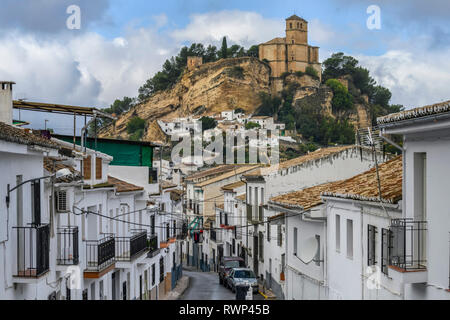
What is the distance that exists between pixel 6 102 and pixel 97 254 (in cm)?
631

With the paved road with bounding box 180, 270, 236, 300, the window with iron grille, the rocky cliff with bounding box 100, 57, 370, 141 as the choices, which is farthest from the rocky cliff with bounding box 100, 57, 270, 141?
the window with iron grille

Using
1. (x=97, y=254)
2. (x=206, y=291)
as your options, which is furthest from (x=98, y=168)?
(x=206, y=291)

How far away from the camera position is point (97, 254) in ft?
65.9

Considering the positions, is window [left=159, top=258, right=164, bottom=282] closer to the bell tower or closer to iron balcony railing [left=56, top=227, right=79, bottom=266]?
iron balcony railing [left=56, top=227, right=79, bottom=266]

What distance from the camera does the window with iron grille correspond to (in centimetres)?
1666

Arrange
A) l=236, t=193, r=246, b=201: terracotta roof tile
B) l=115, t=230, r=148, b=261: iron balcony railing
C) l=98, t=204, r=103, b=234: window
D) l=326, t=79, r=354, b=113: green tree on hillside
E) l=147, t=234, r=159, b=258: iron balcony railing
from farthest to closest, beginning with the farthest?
l=326, t=79, r=354, b=113: green tree on hillside
l=236, t=193, r=246, b=201: terracotta roof tile
l=147, t=234, r=159, b=258: iron balcony railing
l=115, t=230, r=148, b=261: iron balcony railing
l=98, t=204, r=103, b=234: window

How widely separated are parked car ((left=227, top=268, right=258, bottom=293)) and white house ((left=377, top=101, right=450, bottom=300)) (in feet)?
74.1

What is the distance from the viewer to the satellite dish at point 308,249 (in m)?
22.9

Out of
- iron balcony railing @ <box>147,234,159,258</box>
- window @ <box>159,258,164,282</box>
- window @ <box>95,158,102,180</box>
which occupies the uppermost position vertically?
window @ <box>95,158,102,180</box>

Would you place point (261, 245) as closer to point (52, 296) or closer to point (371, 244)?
point (371, 244)

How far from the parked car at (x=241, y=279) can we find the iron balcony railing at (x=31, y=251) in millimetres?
23243

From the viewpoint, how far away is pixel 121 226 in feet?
84.7

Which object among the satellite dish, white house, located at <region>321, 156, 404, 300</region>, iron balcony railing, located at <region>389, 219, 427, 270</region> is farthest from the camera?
the satellite dish

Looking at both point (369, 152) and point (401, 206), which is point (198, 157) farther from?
point (401, 206)
